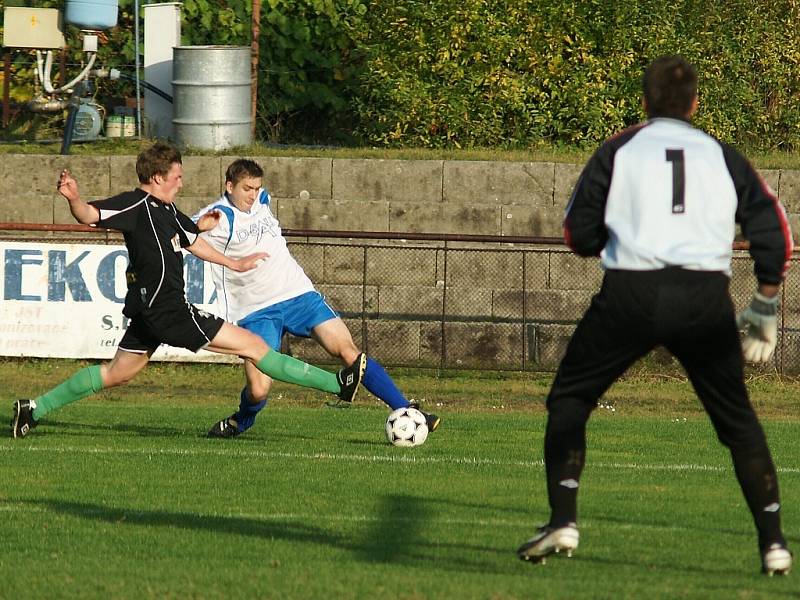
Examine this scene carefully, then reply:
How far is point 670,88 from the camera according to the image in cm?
539

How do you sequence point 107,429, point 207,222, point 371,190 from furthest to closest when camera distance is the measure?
point 371,190, point 107,429, point 207,222

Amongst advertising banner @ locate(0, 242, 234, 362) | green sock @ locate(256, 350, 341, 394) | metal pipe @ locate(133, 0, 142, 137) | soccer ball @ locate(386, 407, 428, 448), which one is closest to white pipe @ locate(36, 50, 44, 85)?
metal pipe @ locate(133, 0, 142, 137)

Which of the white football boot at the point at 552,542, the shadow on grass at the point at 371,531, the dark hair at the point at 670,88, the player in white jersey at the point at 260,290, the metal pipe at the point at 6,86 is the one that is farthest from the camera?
the metal pipe at the point at 6,86

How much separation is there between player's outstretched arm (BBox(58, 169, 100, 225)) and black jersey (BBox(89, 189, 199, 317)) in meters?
0.30

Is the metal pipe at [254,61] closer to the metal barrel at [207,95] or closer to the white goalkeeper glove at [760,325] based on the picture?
the metal barrel at [207,95]

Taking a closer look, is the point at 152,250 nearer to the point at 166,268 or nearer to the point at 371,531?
the point at 166,268

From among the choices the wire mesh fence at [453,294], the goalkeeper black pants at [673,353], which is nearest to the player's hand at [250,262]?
the goalkeeper black pants at [673,353]

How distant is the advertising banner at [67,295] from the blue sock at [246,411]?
499cm

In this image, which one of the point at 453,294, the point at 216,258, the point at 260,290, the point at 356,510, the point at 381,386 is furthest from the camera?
the point at 453,294

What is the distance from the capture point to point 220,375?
15961mm

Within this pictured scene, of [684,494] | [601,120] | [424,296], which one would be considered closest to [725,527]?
[684,494]

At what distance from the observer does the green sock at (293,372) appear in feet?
31.5

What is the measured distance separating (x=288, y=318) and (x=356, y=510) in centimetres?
334

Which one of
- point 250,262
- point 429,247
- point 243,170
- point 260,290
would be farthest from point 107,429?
point 429,247
